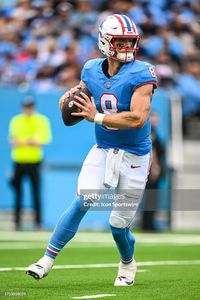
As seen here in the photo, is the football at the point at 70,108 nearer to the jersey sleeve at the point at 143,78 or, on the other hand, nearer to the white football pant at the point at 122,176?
the white football pant at the point at 122,176

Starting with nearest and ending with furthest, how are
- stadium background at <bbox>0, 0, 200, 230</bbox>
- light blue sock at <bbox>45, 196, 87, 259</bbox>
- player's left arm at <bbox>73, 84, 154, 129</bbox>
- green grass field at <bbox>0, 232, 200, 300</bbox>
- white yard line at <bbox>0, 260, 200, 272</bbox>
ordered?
green grass field at <bbox>0, 232, 200, 300</bbox>, player's left arm at <bbox>73, 84, 154, 129</bbox>, light blue sock at <bbox>45, 196, 87, 259</bbox>, white yard line at <bbox>0, 260, 200, 272</bbox>, stadium background at <bbox>0, 0, 200, 230</bbox>

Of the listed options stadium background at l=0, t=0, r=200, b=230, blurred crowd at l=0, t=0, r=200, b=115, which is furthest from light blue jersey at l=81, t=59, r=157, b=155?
blurred crowd at l=0, t=0, r=200, b=115

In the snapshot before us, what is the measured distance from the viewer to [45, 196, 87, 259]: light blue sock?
5.73 m

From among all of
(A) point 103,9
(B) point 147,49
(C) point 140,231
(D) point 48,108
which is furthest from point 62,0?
(C) point 140,231

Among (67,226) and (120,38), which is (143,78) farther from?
(67,226)

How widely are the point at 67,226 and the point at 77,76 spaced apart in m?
8.59

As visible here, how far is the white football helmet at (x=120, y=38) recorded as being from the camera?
19.0ft

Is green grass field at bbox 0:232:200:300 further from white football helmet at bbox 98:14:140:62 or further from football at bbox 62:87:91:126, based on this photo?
white football helmet at bbox 98:14:140:62

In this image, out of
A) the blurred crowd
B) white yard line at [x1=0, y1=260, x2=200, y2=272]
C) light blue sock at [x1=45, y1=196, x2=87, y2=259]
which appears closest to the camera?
light blue sock at [x1=45, y1=196, x2=87, y2=259]

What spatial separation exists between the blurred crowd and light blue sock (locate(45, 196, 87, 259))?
833 centimetres

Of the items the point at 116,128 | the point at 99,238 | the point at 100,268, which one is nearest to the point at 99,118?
the point at 116,128

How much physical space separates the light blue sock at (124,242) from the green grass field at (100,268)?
21 centimetres

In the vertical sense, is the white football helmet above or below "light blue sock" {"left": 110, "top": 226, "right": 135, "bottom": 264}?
above

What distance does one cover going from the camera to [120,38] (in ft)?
19.1
